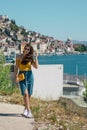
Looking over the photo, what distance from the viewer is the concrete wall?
67.9 feet

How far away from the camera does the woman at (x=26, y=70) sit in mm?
9414

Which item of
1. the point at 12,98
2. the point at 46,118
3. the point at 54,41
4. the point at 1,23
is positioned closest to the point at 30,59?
the point at 46,118

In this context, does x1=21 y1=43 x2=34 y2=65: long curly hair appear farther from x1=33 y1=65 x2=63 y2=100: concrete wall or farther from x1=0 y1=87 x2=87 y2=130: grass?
x1=33 y1=65 x2=63 y2=100: concrete wall

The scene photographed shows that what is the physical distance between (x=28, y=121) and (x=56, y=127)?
0.63m

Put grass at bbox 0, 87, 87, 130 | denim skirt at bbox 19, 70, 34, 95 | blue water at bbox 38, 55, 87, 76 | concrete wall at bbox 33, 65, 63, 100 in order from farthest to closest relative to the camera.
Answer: blue water at bbox 38, 55, 87, 76
concrete wall at bbox 33, 65, 63, 100
denim skirt at bbox 19, 70, 34, 95
grass at bbox 0, 87, 87, 130

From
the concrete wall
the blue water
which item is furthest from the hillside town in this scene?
the concrete wall

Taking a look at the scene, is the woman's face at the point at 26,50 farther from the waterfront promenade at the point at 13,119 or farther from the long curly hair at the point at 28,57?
the waterfront promenade at the point at 13,119

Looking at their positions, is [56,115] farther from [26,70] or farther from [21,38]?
[21,38]

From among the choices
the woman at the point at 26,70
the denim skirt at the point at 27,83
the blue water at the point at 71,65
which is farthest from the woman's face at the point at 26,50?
the blue water at the point at 71,65

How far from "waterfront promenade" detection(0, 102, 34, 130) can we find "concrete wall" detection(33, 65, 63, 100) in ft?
32.2

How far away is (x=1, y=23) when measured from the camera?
523 feet

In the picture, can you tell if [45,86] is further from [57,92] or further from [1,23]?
[1,23]

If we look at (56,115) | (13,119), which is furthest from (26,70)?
(56,115)

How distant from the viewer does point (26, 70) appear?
31.4 feet
